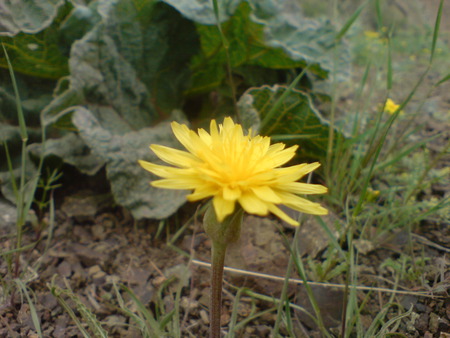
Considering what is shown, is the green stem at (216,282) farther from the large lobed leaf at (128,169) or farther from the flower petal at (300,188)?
the large lobed leaf at (128,169)

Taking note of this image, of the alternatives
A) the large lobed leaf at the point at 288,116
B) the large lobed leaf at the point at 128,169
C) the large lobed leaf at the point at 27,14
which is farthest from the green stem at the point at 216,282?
the large lobed leaf at the point at 27,14

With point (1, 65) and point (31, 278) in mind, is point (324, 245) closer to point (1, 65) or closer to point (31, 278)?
point (31, 278)

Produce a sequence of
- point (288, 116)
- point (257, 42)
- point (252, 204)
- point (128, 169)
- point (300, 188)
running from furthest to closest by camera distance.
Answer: point (257, 42) → point (288, 116) → point (128, 169) → point (300, 188) → point (252, 204)

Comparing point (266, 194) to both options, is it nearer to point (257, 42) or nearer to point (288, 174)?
point (288, 174)

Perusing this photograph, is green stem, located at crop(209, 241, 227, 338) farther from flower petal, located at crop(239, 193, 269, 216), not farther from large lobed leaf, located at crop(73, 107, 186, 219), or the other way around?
large lobed leaf, located at crop(73, 107, 186, 219)

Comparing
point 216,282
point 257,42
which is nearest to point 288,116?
point 257,42

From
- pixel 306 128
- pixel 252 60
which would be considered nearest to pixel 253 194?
pixel 306 128
